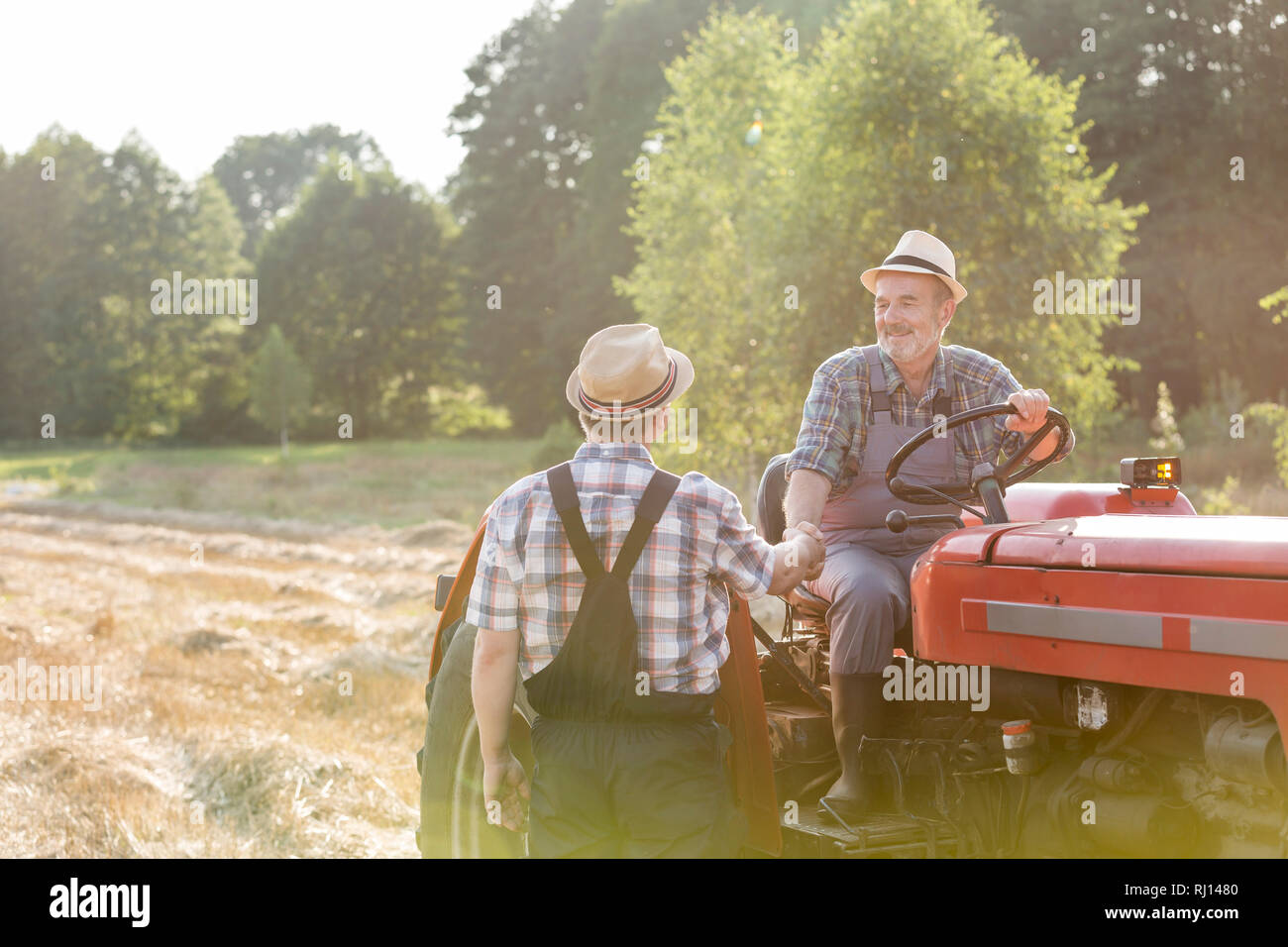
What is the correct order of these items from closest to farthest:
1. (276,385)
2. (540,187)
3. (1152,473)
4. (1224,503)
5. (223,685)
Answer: (1152,473), (223,685), (1224,503), (540,187), (276,385)

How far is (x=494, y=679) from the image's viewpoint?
2.85 m

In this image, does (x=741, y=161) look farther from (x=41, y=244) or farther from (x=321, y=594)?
(x=41, y=244)

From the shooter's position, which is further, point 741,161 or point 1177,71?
point 1177,71

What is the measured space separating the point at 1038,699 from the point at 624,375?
1306 millimetres

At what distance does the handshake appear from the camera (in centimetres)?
291

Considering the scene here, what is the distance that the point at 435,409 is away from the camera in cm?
4972

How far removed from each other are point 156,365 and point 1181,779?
52.1m

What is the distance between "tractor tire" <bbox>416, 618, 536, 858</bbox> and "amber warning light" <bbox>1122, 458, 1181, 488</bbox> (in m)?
1.83

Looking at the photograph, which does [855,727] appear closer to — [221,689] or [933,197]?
[221,689]
